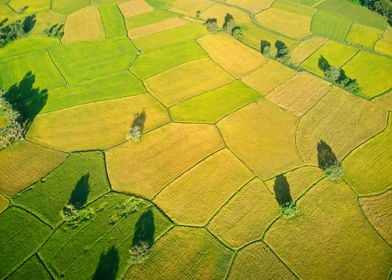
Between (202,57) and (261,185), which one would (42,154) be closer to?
(261,185)

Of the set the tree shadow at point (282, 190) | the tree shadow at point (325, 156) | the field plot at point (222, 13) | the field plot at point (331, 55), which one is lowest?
the tree shadow at point (282, 190)

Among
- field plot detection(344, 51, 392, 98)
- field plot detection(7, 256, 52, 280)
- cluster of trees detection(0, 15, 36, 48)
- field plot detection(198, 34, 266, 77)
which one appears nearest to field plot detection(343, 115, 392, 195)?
field plot detection(344, 51, 392, 98)

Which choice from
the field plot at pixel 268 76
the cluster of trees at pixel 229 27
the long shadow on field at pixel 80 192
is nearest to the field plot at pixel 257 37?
the cluster of trees at pixel 229 27

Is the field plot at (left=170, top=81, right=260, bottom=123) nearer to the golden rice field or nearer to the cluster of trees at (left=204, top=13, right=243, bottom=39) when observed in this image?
the golden rice field

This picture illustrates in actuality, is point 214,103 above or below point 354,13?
below

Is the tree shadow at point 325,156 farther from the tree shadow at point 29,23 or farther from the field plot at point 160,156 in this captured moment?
the tree shadow at point 29,23

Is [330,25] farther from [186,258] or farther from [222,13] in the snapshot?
[186,258]

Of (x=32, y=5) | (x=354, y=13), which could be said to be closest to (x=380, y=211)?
(x=354, y=13)
